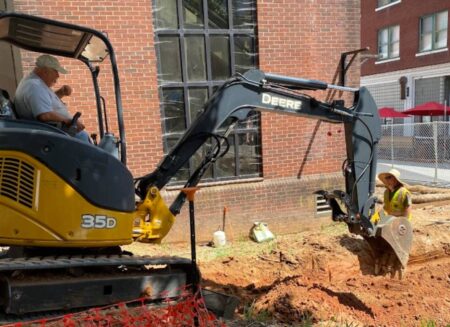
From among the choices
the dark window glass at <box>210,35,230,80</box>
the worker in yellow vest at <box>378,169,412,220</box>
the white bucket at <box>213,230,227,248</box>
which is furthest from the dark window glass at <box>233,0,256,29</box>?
the white bucket at <box>213,230,227,248</box>

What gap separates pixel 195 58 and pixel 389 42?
23.1 m

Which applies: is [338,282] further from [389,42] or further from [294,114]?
[389,42]

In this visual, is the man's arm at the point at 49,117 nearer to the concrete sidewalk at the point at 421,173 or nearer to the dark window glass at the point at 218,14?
the dark window glass at the point at 218,14

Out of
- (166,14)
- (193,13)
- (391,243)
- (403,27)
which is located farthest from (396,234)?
(403,27)

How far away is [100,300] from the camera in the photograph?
3.61 metres

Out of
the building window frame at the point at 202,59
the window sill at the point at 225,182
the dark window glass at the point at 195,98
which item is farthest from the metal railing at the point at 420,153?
the dark window glass at the point at 195,98

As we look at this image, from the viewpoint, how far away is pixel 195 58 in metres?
8.02

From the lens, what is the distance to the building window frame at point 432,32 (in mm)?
23402

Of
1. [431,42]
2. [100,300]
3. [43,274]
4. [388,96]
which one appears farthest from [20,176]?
[388,96]

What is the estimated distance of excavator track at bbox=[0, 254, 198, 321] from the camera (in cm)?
329

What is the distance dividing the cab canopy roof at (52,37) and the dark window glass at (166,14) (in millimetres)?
2958

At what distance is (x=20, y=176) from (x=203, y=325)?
76.6 inches

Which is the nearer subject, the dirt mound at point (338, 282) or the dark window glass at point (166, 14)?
the dirt mound at point (338, 282)

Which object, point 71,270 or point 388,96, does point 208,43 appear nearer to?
point 71,270
